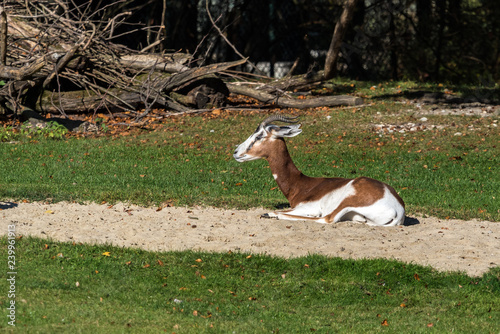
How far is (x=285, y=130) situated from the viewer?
8.86 m

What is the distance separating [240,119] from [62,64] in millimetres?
4172

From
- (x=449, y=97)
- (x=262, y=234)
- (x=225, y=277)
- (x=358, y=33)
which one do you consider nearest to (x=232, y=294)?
(x=225, y=277)

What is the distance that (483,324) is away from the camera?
595 cm

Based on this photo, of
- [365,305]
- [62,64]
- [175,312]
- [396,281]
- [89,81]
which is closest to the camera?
[175,312]

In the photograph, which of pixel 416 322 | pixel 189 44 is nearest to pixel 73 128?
pixel 189 44

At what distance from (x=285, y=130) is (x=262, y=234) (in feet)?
4.96

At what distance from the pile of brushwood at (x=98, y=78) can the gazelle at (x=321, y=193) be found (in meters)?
7.17

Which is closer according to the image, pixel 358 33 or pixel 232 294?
pixel 232 294

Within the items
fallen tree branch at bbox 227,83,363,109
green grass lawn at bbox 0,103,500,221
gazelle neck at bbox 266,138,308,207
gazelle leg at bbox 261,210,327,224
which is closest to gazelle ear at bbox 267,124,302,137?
gazelle neck at bbox 266,138,308,207

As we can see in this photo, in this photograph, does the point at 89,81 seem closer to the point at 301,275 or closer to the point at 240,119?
the point at 240,119

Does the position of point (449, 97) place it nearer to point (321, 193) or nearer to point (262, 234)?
point (321, 193)

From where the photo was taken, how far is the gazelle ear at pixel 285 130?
8.83 m

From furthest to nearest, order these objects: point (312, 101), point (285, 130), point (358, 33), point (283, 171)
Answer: point (358, 33), point (312, 101), point (283, 171), point (285, 130)

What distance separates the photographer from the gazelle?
8.31 meters
